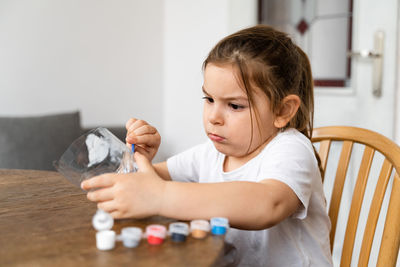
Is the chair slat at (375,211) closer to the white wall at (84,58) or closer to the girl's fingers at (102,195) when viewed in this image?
the girl's fingers at (102,195)

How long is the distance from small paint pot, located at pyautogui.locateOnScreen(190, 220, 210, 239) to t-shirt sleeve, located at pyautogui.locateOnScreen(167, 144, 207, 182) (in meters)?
0.55

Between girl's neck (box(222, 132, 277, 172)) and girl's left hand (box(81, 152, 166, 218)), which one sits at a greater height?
girl's left hand (box(81, 152, 166, 218))

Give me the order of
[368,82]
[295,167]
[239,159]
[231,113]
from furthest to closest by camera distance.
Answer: [368,82]
[239,159]
[231,113]
[295,167]

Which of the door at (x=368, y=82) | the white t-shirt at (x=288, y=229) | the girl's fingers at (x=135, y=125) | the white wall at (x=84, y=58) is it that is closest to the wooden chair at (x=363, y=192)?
the white t-shirt at (x=288, y=229)

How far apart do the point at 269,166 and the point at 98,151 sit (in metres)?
0.30

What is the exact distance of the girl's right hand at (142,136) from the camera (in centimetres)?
98

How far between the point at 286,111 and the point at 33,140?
5.02ft

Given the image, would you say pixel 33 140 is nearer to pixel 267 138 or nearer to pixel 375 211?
pixel 267 138

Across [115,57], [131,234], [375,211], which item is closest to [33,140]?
[115,57]

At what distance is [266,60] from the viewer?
0.91 m

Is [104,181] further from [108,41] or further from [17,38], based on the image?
[108,41]

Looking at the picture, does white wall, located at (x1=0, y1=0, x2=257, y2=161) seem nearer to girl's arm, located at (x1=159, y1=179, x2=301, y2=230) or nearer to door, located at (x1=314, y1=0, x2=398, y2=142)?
door, located at (x1=314, y1=0, x2=398, y2=142)

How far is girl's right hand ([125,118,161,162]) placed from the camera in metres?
0.98

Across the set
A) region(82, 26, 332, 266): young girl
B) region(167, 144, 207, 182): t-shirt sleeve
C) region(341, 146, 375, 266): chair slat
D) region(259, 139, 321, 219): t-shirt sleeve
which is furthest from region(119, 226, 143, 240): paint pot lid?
region(341, 146, 375, 266): chair slat
